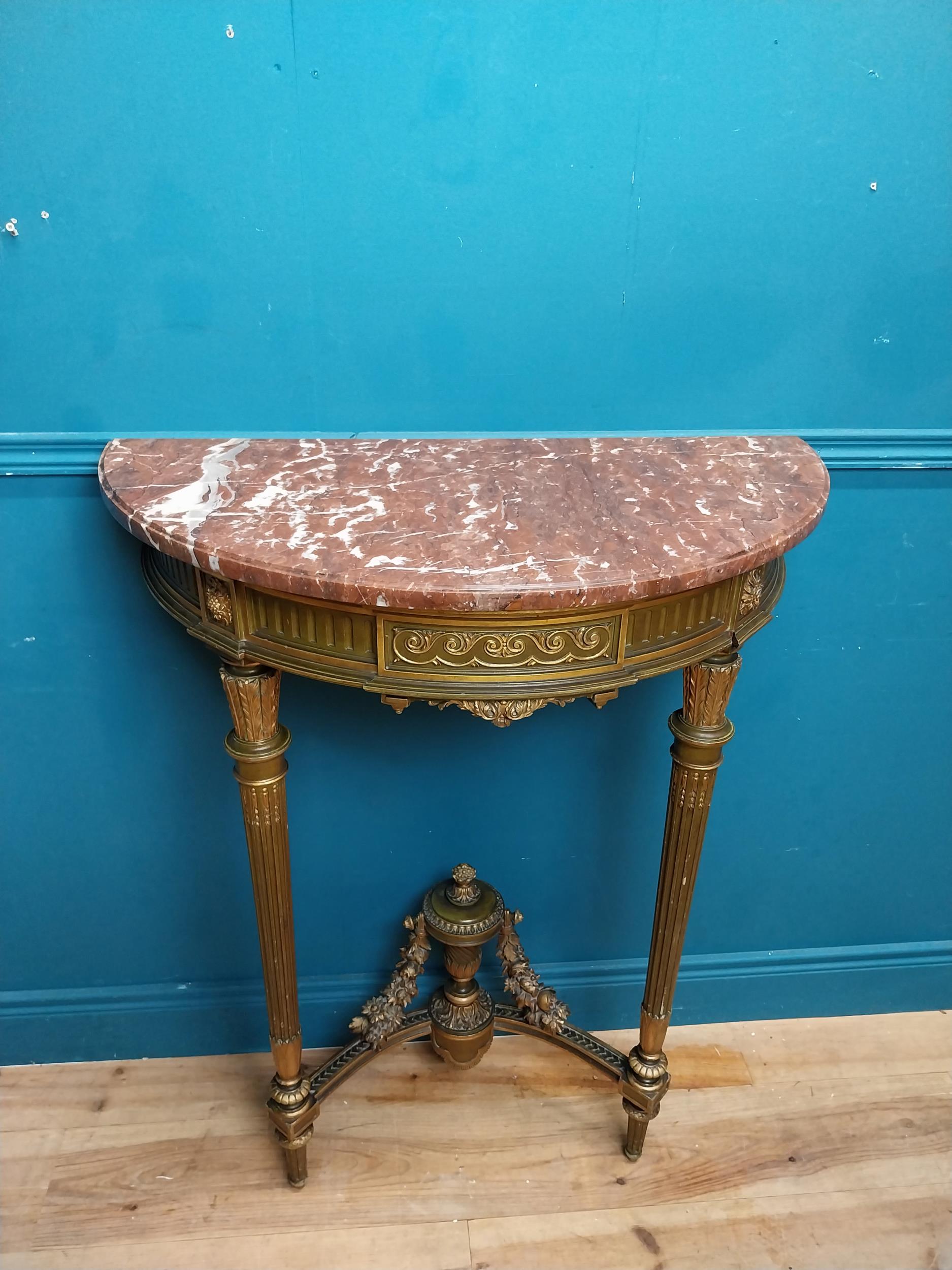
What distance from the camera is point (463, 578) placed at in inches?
42.1

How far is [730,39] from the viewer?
1.38m

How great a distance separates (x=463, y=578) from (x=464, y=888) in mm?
807

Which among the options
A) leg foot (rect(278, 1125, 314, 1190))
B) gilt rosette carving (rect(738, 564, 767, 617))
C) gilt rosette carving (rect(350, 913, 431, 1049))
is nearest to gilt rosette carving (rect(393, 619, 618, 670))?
gilt rosette carving (rect(738, 564, 767, 617))

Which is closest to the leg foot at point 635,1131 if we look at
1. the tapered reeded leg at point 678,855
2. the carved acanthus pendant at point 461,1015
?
the tapered reeded leg at point 678,855

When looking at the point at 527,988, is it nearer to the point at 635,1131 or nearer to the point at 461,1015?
the point at 461,1015

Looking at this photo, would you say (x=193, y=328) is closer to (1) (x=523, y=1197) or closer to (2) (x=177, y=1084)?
(2) (x=177, y=1084)

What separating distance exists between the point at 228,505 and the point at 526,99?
2.32ft

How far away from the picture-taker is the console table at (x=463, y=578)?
1.11m

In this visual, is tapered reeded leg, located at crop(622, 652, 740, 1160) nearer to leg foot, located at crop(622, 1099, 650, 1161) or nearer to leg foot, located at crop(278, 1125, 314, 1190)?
leg foot, located at crop(622, 1099, 650, 1161)

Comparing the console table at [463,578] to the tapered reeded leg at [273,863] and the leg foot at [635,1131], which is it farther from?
the leg foot at [635,1131]

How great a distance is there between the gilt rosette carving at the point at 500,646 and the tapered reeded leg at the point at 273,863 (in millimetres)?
275

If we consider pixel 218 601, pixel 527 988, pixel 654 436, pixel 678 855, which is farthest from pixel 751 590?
pixel 527 988

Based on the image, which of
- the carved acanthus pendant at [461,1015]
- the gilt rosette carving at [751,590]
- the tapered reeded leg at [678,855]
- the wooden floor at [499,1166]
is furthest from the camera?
the carved acanthus pendant at [461,1015]

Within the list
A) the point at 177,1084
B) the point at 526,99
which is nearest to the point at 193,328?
the point at 526,99
